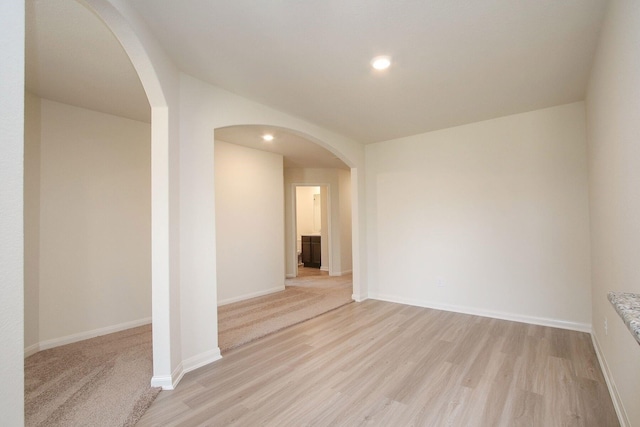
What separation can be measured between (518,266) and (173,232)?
3808 millimetres

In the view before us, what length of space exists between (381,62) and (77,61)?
2.42 meters

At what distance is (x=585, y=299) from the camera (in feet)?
10.1

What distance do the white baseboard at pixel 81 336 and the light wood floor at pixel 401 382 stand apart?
1637mm

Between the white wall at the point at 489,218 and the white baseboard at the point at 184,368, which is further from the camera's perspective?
the white wall at the point at 489,218

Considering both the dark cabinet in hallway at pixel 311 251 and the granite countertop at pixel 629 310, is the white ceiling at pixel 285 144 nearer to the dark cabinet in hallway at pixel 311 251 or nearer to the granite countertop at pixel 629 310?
the dark cabinet in hallway at pixel 311 251

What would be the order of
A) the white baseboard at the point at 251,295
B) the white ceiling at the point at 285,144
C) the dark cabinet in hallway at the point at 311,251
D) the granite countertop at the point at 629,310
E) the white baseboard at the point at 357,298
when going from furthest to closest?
the dark cabinet in hallway at the point at 311,251 < the white baseboard at the point at 357,298 < the white baseboard at the point at 251,295 < the white ceiling at the point at 285,144 < the granite countertop at the point at 629,310

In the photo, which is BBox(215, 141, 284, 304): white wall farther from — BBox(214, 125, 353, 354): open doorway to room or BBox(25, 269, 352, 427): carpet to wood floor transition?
BBox(25, 269, 352, 427): carpet to wood floor transition

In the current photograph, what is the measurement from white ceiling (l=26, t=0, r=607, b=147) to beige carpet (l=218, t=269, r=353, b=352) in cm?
257

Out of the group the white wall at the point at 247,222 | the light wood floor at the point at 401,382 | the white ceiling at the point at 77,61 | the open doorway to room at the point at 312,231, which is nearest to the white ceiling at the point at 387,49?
the white ceiling at the point at 77,61

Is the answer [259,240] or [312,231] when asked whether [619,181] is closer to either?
[259,240]

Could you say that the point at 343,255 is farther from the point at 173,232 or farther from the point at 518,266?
the point at 173,232

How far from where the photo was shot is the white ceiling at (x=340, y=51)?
175cm

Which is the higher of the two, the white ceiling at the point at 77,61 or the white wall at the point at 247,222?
the white ceiling at the point at 77,61

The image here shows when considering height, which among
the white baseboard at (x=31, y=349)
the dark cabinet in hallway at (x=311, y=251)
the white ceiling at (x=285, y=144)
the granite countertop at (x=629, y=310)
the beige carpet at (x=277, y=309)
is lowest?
the beige carpet at (x=277, y=309)
